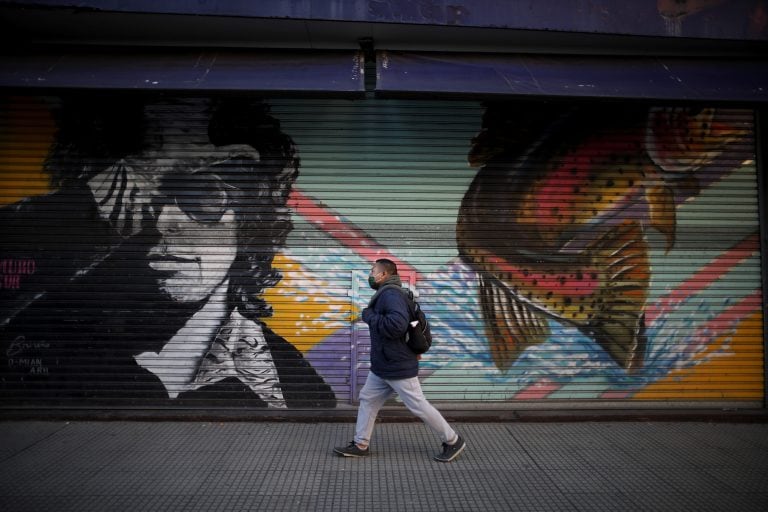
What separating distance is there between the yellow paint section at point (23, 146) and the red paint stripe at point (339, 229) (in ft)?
9.07

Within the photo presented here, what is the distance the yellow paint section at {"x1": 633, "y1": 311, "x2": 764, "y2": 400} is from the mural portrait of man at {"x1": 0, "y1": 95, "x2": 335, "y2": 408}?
3935 millimetres

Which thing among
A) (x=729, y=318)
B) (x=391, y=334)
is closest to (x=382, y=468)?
(x=391, y=334)

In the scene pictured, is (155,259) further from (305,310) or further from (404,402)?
(404,402)

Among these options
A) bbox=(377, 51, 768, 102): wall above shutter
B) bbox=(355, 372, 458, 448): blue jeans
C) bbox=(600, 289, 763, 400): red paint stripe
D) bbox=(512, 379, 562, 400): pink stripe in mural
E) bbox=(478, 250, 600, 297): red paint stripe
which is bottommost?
bbox=(512, 379, 562, 400): pink stripe in mural

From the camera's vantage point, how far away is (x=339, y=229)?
245 inches

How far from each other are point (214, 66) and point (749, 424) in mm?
6735

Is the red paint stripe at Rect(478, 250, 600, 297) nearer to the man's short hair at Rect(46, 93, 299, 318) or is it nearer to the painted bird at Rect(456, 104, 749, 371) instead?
the painted bird at Rect(456, 104, 749, 371)

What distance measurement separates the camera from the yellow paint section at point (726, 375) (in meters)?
6.34

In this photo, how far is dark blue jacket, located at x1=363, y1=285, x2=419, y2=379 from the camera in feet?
14.8

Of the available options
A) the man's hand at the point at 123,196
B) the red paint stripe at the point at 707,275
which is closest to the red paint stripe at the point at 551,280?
the red paint stripe at the point at 707,275

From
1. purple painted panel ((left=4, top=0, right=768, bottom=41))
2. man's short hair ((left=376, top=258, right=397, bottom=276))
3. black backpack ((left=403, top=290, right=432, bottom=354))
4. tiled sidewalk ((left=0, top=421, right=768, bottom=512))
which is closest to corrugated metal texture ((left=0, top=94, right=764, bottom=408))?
tiled sidewalk ((left=0, top=421, right=768, bottom=512))

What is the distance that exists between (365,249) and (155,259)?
2323 mm

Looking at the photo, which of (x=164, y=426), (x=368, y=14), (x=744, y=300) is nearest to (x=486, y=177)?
(x=368, y=14)

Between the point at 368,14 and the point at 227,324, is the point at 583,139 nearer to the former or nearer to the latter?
the point at 368,14
